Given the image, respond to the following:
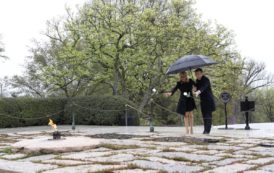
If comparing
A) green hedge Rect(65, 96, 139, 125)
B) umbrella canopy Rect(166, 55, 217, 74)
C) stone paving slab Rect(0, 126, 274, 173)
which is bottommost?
stone paving slab Rect(0, 126, 274, 173)

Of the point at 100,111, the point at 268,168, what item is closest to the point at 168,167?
the point at 268,168

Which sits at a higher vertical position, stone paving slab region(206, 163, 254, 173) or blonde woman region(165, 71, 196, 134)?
blonde woman region(165, 71, 196, 134)

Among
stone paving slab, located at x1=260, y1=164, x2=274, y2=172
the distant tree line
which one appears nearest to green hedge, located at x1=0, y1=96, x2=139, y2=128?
the distant tree line

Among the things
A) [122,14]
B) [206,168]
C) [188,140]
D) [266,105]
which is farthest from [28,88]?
[206,168]

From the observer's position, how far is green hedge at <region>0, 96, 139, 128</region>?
18.3 meters

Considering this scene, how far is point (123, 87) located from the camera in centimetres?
2702

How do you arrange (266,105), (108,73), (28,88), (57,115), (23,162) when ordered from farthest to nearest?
(266,105) < (28,88) < (108,73) < (57,115) < (23,162)

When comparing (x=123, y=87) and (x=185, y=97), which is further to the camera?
(x=123, y=87)

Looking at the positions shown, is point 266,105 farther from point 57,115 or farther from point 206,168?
point 206,168

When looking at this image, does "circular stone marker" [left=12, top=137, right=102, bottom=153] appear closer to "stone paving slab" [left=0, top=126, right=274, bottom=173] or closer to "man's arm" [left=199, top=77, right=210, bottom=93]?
"stone paving slab" [left=0, top=126, right=274, bottom=173]

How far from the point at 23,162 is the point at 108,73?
68.3 ft

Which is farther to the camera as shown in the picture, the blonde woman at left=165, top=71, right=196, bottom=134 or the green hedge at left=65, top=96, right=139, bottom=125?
the green hedge at left=65, top=96, right=139, bottom=125

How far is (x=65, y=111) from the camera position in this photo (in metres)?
20.2

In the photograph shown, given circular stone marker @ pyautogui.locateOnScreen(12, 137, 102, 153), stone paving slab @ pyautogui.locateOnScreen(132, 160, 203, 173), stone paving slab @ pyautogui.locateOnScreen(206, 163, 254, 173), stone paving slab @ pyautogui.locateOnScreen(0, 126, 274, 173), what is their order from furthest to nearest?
circular stone marker @ pyautogui.locateOnScreen(12, 137, 102, 153) → stone paving slab @ pyautogui.locateOnScreen(0, 126, 274, 173) → stone paving slab @ pyautogui.locateOnScreen(132, 160, 203, 173) → stone paving slab @ pyautogui.locateOnScreen(206, 163, 254, 173)
